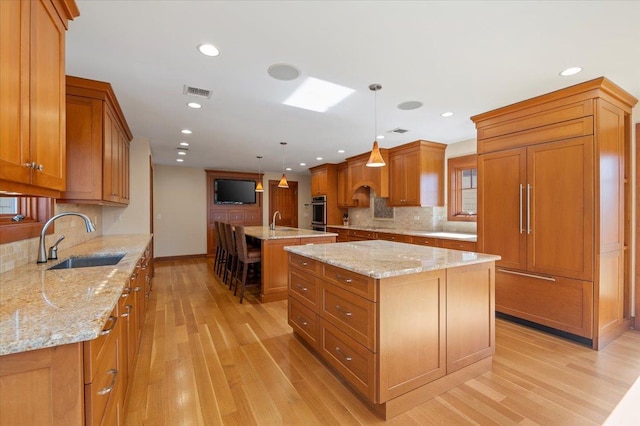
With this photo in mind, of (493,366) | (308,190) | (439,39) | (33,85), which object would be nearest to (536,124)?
(439,39)

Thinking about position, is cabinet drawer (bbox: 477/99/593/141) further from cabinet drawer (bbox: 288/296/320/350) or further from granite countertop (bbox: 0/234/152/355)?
granite countertop (bbox: 0/234/152/355)

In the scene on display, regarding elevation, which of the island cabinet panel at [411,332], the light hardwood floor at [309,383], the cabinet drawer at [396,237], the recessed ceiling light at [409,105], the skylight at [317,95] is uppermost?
the recessed ceiling light at [409,105]

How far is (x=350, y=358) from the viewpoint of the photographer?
1906mm

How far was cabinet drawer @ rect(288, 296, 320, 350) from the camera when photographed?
2344 mm

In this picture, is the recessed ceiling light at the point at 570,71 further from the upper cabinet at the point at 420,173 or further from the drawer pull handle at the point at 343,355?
the drawer pull handle at the point at 343,355

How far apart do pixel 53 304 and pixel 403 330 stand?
1.75m

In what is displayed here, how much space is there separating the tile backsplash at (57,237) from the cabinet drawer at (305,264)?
6.31 ft

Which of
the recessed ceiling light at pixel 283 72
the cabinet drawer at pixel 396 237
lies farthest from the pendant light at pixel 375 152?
the cabinet drawer at pixel 396 237

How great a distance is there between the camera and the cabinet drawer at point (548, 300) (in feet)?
8.59

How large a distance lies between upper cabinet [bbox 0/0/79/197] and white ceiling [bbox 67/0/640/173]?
40cm

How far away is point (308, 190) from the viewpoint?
30.2 feet

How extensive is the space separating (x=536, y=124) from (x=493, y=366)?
2398 millimetres

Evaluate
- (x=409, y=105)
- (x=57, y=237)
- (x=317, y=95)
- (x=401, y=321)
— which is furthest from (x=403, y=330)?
(x=57, y=237)

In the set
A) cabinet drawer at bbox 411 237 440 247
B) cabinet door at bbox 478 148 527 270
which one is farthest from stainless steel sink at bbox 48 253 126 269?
cabinet drawer at bbox 411 237 440 247
